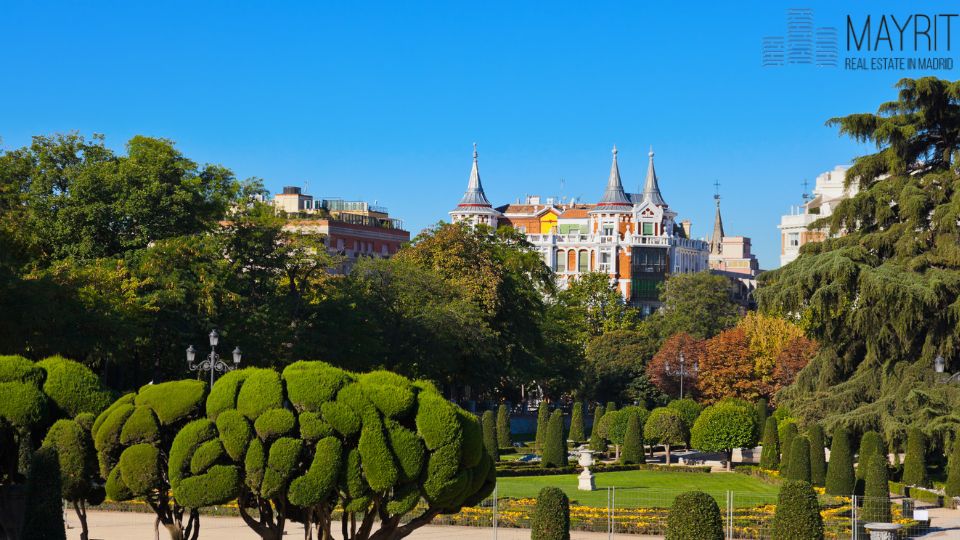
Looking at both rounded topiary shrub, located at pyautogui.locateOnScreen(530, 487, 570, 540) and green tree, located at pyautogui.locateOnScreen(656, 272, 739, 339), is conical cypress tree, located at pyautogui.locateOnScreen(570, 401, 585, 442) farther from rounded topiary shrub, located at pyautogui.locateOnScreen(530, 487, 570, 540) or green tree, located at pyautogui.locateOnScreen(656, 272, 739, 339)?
green tree, located at pyautogui.locateOnScreen(656, 272, 739, 339)

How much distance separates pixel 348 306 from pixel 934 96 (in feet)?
70.1

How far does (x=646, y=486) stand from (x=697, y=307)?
186ft

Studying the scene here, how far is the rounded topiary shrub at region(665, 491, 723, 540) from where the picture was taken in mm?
22984

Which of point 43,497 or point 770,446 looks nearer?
point 43,497

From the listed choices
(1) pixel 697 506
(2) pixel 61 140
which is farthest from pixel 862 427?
(2) pixel 61 140

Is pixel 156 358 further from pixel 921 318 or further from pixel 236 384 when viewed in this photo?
pixel 236 384

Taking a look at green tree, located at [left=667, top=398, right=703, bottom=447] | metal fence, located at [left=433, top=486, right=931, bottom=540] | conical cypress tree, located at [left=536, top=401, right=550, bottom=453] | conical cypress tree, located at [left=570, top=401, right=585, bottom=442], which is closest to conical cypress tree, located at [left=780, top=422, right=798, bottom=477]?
metal fence, located at [left=433, top=486, right=931, bottom=540]

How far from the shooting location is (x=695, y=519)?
2300 cm

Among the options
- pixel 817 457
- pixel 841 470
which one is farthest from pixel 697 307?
pixel 841 470

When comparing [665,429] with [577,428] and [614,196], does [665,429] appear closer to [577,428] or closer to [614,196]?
[577,428]

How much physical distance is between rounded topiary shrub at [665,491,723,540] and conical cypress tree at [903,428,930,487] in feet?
57.2

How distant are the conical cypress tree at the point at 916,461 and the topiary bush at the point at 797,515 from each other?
14.9m

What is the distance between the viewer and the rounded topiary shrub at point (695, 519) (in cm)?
2298

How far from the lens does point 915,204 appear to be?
41125 millimetres
